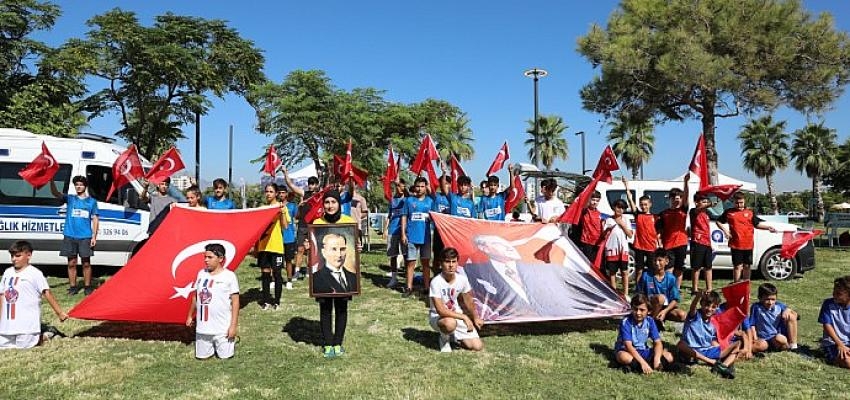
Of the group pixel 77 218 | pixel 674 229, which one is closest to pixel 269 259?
pixel 77 218

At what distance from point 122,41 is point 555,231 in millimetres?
16371

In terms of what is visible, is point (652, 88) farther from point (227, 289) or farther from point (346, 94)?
point (227, 289)

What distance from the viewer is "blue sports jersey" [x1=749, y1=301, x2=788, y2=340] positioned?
18.5ft

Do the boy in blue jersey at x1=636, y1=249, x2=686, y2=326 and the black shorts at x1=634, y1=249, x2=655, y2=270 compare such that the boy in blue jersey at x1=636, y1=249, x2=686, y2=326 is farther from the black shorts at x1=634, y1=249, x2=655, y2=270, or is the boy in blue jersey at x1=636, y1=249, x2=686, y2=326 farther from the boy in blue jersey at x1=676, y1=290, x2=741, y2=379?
the black shorts at x1=634, y1=249, x2=655, y2=270

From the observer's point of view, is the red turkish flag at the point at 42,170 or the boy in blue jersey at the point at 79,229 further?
the red turkish flag at the point at 42,170

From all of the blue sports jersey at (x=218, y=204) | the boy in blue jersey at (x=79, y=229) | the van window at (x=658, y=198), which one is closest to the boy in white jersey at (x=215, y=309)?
the blue sports jersey at (x=218, y=204)

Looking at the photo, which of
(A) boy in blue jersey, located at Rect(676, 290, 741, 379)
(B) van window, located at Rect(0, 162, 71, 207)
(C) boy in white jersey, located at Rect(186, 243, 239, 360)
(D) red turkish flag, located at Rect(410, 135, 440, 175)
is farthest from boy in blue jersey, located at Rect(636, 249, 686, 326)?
(B) van window, located at Rect(0, 162, 71, 207)

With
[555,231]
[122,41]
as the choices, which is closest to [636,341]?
[555,231]

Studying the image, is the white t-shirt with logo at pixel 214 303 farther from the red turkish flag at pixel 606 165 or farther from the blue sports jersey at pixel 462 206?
the red turkish flag at pixel 606 165

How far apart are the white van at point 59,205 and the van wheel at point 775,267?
11.1 meters

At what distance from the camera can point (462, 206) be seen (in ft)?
26.8

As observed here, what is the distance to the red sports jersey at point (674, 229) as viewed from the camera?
8.06 meters

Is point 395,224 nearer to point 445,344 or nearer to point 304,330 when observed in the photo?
point 304,330

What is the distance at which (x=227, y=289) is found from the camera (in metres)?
5.38
